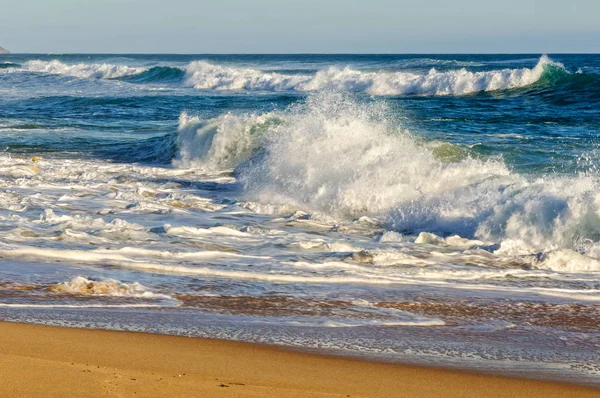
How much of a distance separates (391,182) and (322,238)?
8.63ft

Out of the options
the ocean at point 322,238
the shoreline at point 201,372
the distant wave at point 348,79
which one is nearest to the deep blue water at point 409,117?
the ocean at point 322,238

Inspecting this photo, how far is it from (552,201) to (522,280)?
2.37 meters

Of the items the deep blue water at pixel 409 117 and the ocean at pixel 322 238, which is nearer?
the ocean at pixel 322 238

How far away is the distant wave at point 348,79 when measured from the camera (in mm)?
33531

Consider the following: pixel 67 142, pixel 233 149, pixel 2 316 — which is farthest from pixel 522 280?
pixel 67 142

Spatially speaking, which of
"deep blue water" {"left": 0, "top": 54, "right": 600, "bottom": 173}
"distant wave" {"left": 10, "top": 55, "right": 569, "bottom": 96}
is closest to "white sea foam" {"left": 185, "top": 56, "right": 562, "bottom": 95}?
"distant wave" {"left": 10, "top": 55, "right": 569, "bottom": 96}

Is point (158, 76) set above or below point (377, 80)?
below

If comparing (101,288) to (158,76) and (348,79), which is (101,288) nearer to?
(348,79)

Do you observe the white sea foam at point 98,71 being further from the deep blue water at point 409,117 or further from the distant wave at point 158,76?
the deep blue water at point 409,117

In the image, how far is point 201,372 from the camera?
397 centimetres

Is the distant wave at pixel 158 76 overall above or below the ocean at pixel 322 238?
above

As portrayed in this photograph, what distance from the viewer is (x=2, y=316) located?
5008mm

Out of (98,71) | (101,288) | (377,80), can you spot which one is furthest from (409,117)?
(98,71)

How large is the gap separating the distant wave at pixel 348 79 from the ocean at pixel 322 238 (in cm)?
1527
